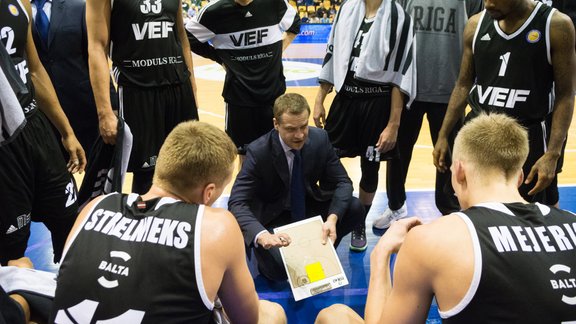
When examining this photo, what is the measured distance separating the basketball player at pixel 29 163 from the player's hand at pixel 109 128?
24cm

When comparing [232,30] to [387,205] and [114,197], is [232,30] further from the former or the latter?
[114,197]

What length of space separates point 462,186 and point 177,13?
2373 mm

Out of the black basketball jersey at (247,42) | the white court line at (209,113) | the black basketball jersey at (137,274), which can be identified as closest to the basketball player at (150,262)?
the black basketball jersey at (137,274)

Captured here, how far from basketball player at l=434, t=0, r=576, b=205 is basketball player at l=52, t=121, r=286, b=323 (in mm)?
2070

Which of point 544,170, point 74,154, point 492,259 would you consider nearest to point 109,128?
point 74,154

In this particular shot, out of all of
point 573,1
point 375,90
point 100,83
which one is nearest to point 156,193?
point 100,83

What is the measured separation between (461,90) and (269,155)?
1338 millimetres

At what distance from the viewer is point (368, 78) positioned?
3.63m

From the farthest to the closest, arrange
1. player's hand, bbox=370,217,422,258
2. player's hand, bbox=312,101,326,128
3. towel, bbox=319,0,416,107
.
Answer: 1. player's hand, bbox=312,101,326,128
2. towel, bbox=319,0,416,107
3. player's hand, bbox=370,217,422,258

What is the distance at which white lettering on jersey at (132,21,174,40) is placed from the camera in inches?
124

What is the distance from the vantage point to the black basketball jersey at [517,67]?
114 inches

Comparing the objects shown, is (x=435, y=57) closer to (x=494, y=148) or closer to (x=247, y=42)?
(x=247, y=42)

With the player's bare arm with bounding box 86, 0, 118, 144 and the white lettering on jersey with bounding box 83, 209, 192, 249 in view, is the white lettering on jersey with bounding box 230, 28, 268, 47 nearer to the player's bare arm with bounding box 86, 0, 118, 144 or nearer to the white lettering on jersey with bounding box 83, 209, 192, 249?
the player's bare arm with bounding box 86, 0, 118, 144

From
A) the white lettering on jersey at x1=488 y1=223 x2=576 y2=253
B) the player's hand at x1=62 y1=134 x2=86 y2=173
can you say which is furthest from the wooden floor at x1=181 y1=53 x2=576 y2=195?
the white lettering on jersey at x1=488 y1=223 x2=576 y2=253
